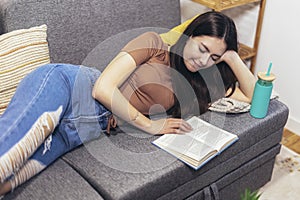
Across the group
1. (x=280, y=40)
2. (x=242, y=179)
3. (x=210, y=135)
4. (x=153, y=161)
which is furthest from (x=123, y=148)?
(x=280, y=40)

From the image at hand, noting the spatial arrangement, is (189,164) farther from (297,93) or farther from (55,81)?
(297,93)

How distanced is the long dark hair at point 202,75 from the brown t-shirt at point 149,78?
0.13 ft

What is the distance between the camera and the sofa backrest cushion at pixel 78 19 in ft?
5.55

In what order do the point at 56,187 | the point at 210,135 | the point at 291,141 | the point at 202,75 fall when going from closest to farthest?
the point at 56,187, the point at 210,135, the point at 202,75, the point at 291,141

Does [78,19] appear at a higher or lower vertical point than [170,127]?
higher

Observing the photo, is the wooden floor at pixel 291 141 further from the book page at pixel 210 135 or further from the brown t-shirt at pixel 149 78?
the brown t-shirt at pixel 149 78

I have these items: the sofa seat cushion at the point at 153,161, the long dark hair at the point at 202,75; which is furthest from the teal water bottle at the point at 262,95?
the long dark hair at the point at 202,75

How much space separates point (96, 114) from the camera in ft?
5.22

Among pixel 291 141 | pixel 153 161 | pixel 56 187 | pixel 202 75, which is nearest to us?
pixel 56 187

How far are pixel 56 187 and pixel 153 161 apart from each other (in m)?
0.37

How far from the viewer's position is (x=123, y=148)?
1.56m

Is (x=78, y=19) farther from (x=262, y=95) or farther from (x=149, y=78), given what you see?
(x=262, y=95)

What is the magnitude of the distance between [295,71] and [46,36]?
152cm

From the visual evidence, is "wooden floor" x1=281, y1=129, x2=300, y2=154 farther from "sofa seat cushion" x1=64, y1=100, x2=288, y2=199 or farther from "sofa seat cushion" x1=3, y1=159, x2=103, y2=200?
"sofa seat cushion" x1=3, y1=159, x2=103, y2=200
